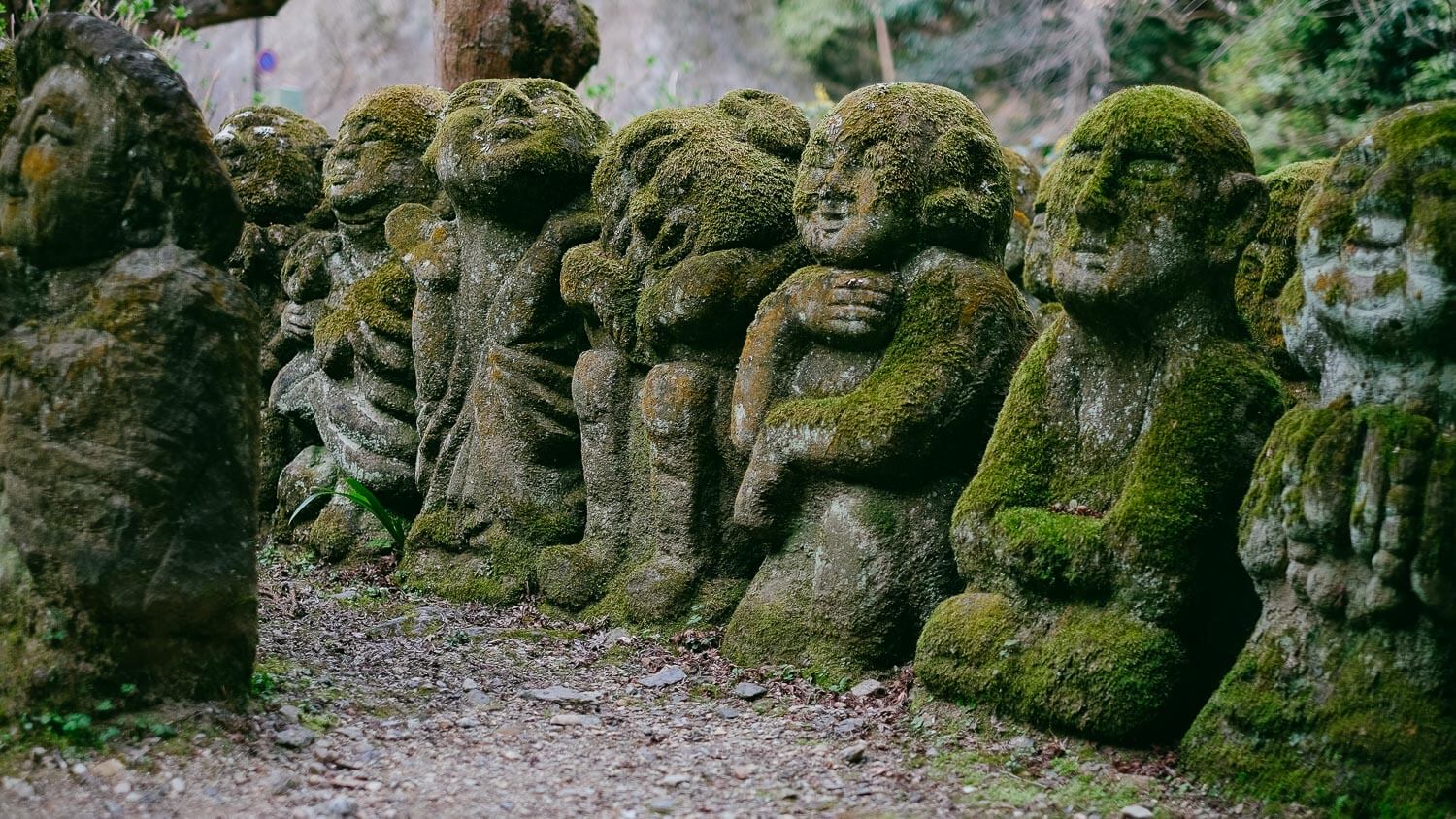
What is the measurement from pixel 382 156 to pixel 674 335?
311cm

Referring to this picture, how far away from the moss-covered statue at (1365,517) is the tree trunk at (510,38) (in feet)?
25.2

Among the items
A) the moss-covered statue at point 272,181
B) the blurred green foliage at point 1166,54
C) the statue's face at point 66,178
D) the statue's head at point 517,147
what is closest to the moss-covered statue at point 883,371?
the statue's head at point 517,147

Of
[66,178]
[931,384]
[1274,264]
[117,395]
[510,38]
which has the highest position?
[510,38]

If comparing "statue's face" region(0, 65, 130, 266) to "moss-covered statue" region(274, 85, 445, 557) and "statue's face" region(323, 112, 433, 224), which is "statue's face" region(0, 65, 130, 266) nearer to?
"moss-covered statue" region(274, 85, 445, 557)

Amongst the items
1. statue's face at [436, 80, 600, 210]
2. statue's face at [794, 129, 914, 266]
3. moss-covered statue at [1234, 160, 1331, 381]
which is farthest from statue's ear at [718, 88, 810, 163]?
moss-covered statue at [1234, 160, 1331, 381]

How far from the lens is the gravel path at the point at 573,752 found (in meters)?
4.58

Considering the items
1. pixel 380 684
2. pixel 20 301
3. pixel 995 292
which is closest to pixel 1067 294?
pixel 995 292

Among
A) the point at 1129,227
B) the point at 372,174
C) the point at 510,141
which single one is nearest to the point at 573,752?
the point at 1129,227

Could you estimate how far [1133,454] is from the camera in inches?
202

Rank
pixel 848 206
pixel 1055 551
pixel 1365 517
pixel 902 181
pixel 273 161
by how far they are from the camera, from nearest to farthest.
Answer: pixel 1365 517 < pixel 1055 551 < pixel 902 181 < pixel 848 206 < pixel 273 161

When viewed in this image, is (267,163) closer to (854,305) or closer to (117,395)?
(117,395)

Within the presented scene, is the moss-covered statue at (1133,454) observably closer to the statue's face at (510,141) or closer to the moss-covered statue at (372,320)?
the statue's face at (510,141)

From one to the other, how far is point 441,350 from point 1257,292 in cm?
461

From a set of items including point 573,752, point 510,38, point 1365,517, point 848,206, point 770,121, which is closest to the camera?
point 1365,517
